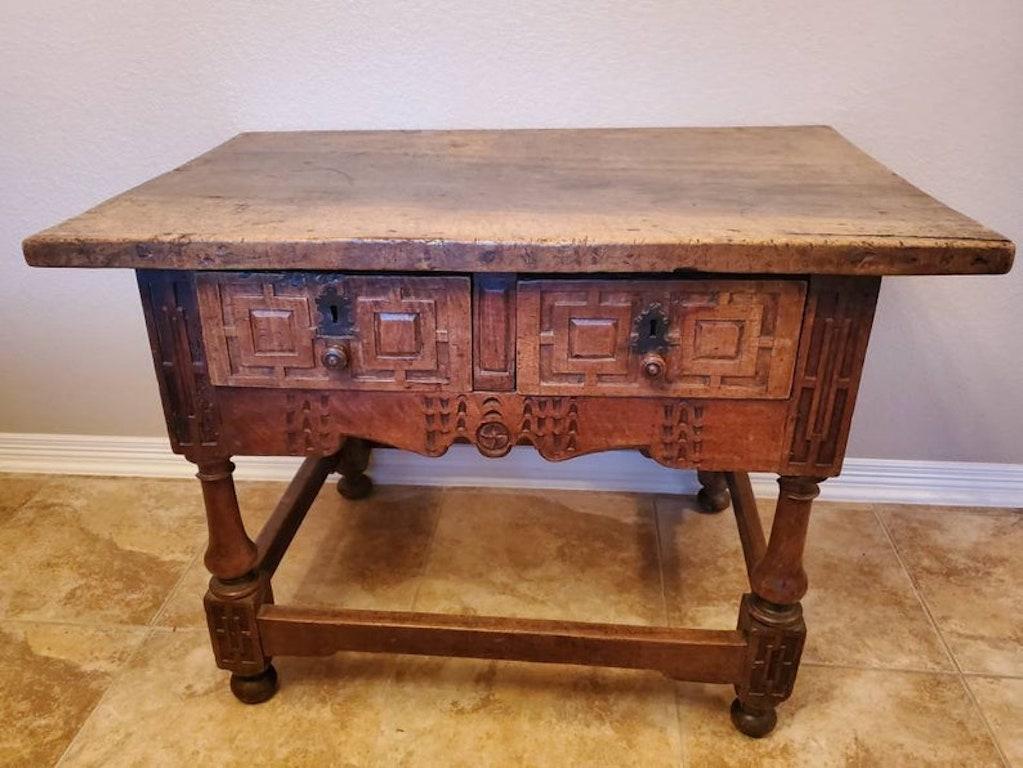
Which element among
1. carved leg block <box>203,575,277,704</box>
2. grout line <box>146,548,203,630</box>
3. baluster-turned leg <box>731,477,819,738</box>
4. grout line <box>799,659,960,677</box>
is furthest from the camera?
grout line <box>146,548,203,630</box>

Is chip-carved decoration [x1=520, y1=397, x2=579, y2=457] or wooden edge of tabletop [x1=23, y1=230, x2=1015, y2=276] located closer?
wooden edge of tabletop [x1=23, y1=230, x2=1015, y2=276]

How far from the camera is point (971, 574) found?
1.47 m

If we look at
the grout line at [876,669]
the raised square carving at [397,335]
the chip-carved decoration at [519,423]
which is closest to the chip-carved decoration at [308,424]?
the chip-carved decoration at [519,423]

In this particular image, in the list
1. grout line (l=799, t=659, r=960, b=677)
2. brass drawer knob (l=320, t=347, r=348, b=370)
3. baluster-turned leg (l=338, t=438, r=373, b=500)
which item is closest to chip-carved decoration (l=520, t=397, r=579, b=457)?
brass drawer knob (l=320, t=347, r=348, b=370)

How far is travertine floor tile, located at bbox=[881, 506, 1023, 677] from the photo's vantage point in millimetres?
1312

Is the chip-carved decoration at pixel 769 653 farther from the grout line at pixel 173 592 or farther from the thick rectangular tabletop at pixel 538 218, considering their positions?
the grout line at pixel 173 592

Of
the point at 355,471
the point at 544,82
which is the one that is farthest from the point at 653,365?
the point at 355,471

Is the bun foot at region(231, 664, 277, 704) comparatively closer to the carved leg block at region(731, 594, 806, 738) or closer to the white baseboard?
the white baseboard

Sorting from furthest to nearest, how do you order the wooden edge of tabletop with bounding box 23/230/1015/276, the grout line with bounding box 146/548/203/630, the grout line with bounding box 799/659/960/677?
the grout line with bounding box 146/548/203/630 → the grout line with bounding box 799/659/960/677 → the wooden edge of tabletop with bounding box 23/230/1015/276

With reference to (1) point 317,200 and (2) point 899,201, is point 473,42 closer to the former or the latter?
(1) point 317,200

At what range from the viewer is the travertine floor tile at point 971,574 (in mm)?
1312

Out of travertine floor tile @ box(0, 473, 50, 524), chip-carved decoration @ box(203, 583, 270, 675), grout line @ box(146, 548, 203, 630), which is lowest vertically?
grout line @ box(146, 548, 203, 630)

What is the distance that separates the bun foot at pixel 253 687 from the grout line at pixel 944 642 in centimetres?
106

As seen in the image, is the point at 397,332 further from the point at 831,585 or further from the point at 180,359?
the point at 831,585
